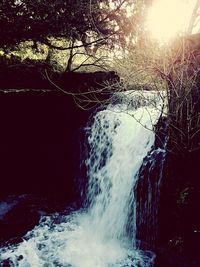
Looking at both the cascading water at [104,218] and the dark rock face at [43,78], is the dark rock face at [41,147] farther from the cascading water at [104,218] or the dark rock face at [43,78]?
the cascading water at [104,218]

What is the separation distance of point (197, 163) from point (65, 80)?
6.07 meters

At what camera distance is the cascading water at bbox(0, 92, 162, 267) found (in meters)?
6.89

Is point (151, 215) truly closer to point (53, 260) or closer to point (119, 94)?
point (53, 260)

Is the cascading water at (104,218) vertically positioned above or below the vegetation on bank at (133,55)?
below

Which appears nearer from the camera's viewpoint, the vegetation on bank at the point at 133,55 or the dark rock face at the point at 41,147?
the vegetation on bank at the point at 133,55

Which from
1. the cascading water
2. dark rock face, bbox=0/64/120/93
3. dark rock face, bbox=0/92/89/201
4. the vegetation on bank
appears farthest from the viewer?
dark rock face, bbox=0/92/89/201

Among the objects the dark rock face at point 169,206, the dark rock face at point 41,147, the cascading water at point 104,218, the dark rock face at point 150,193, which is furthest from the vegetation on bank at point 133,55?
the dark rock face at point 41,147

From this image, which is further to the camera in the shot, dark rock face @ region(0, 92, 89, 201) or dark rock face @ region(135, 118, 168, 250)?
dark rock face @ region(0, 92, 89, 201)

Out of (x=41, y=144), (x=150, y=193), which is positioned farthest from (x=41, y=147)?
(x=150, y=193)

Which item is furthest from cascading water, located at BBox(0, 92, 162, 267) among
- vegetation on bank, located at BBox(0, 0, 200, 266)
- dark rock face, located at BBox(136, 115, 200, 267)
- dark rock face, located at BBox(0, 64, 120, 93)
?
dark rock face, located at BBox(0, 64, 120, 93)

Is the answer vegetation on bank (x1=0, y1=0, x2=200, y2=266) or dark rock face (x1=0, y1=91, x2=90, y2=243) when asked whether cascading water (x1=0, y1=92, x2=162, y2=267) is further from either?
dark rock face (x1=0, y1=91, x2=90, y2=243)

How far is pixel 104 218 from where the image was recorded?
8367 mm

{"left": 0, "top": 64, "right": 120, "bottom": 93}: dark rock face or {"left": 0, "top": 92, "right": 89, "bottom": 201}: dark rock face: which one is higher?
{"left": 0, "top": 64, "right": 120, "bottom": 93}: dark rock face

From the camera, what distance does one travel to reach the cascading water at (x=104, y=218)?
22.6ft
